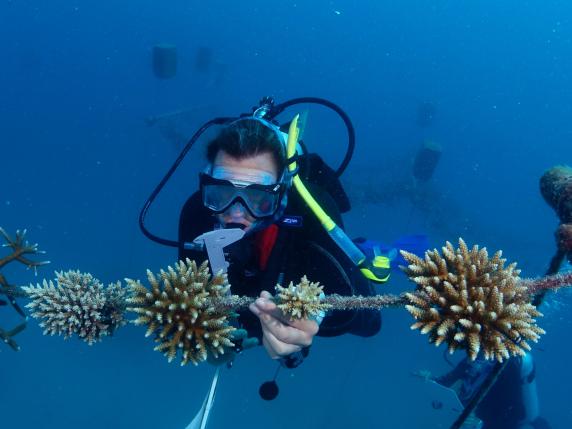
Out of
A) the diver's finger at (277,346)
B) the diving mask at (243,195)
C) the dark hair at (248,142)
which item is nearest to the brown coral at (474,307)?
the diver's finger at (277,346)

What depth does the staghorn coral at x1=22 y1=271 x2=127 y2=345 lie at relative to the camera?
301 centimetres

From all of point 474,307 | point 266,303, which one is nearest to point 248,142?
point 266,303

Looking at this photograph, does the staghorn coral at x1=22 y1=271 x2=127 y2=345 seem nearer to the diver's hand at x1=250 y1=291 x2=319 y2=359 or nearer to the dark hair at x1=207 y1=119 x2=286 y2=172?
the diver's hand at x1=250 y1=291 x2=319 y2=359

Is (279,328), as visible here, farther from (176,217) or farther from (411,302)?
(176,217)

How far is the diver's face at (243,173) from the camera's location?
4.02 m

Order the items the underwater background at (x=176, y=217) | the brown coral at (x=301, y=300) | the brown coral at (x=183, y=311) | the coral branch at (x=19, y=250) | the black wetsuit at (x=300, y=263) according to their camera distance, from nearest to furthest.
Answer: the brown coral at (x=301, y=300), the brown coral at (x=183, y=311), the coral branch at (x=19, y=250), the black wetsuit at (x=300, y=263), the underwater background at (x=176, y=217)

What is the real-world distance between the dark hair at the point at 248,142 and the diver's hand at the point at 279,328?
1.88 meters

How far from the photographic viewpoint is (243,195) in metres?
3.97

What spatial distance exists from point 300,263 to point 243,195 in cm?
105

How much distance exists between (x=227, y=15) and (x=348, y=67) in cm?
4345

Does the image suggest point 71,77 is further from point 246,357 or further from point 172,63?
point 246,357

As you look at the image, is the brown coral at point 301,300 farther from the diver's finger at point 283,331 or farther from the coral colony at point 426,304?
the diver's finger at point 283,331

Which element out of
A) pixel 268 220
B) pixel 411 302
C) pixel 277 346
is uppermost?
pixel 411 302

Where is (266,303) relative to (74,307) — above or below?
above
